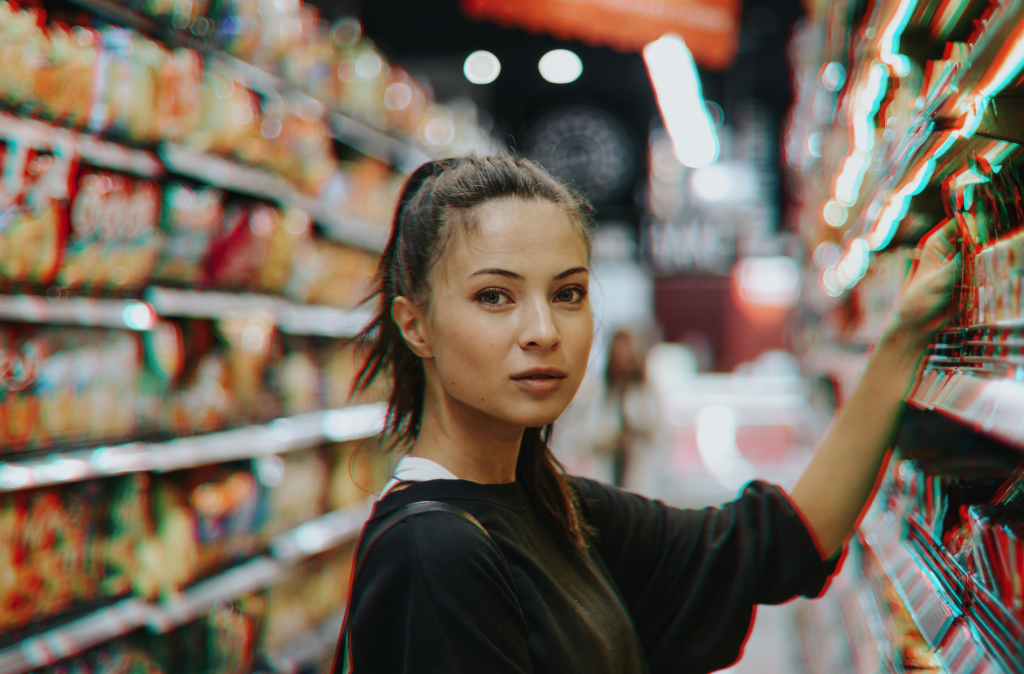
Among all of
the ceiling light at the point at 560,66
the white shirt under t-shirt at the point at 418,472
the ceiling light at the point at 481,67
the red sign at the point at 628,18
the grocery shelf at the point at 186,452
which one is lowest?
the grocery shelf at the point at 186,452

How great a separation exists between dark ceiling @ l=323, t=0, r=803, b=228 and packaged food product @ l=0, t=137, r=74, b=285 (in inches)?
181

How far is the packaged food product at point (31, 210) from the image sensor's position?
1746 millimetres

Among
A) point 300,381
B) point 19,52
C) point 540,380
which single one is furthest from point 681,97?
point 540,380

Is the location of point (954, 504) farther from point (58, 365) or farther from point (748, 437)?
point (748, 437)

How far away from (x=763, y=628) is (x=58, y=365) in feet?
11.5

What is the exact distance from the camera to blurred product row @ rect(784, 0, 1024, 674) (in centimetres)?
69

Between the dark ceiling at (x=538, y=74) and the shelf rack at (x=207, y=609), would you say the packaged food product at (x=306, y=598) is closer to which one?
the shelf rack at (x=207, y=609)

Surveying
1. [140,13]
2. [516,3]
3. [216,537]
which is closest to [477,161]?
[140,13]

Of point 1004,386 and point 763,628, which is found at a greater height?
point 1004,386

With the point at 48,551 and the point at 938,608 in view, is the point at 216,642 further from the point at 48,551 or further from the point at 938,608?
the point at 938,608

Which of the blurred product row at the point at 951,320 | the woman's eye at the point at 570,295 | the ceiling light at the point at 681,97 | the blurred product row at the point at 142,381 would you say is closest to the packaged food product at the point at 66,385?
the blurred product row at the point at 142,381

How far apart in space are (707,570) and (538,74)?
27.2ft

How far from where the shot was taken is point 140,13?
2.18 metres

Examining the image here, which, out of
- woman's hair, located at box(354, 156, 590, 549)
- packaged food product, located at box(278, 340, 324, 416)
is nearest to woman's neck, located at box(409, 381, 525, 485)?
woman's hair, located at box(354, 156, 590, 549)
